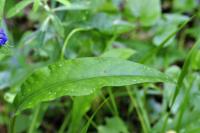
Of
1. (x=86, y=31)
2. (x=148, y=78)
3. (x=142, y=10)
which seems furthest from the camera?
(x=142, y=10)

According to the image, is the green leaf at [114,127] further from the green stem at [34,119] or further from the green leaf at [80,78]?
the green leaf at [80,78]

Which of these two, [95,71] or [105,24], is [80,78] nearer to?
[95,71]

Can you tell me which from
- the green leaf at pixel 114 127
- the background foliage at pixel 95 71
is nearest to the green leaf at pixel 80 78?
the background foliage at pixel 95 71

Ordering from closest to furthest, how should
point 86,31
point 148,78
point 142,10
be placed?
point 148,78
point 86,31
point 142,10

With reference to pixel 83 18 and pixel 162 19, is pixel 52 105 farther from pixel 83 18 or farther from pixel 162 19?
pixel 162 19

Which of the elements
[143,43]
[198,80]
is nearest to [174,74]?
[198,80]

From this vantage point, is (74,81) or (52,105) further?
(52,105)

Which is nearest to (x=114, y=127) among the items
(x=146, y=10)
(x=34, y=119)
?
(x=34, y=119)
